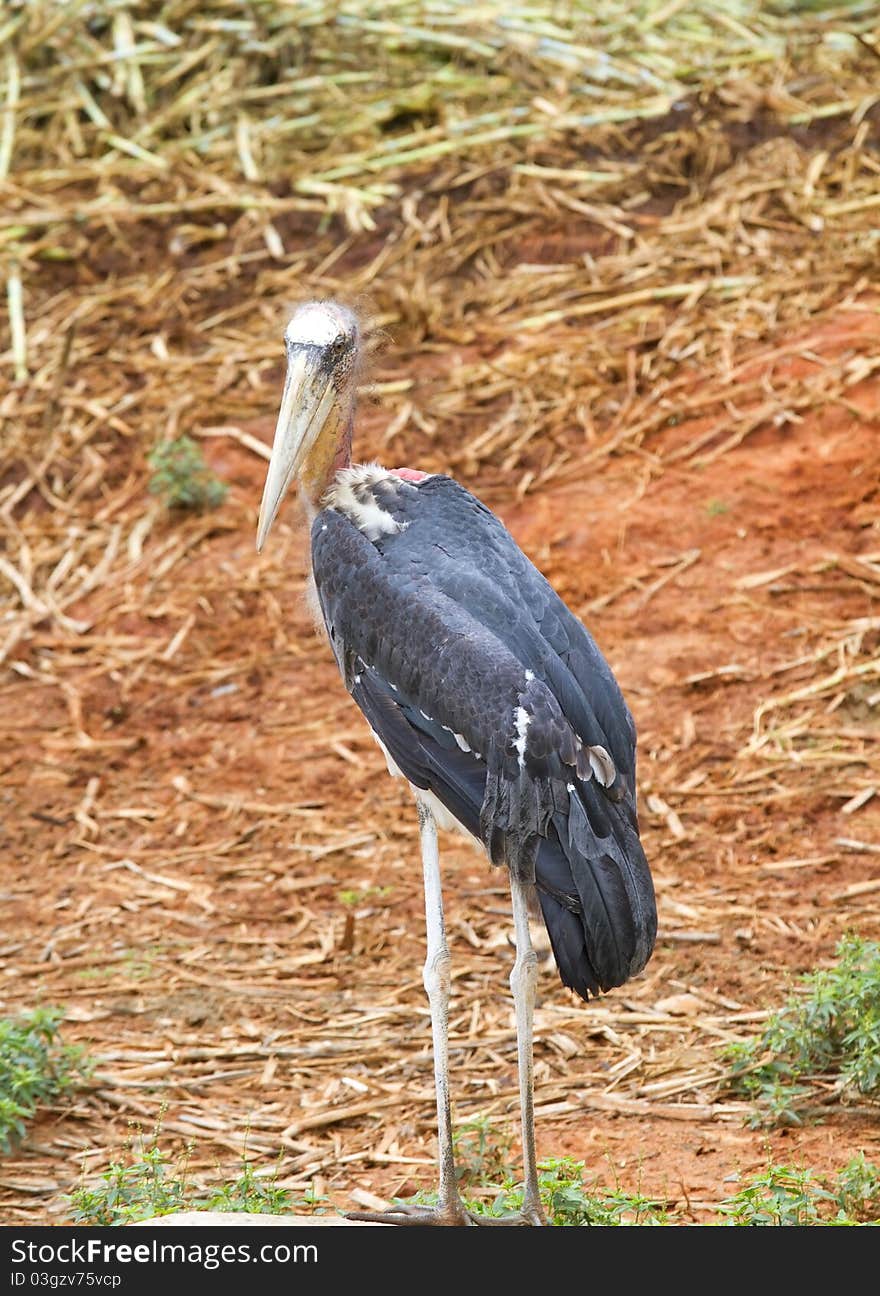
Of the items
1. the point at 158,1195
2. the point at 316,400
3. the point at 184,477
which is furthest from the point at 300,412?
the point at 184,477

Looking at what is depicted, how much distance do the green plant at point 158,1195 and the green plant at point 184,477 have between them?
4.39 m

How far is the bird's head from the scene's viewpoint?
16.7 feet

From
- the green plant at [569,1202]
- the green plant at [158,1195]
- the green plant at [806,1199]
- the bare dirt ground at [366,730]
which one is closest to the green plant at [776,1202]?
the green plant at [806,1199]

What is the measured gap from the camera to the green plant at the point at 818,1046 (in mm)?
4855

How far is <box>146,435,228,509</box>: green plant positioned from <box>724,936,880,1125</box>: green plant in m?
4.47

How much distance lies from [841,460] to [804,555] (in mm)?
598

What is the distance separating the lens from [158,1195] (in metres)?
4.44

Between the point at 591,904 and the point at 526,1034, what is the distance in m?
0.45

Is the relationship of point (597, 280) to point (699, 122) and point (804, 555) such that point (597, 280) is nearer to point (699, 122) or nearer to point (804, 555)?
point (699, 122)

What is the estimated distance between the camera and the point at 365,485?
4.94 metres

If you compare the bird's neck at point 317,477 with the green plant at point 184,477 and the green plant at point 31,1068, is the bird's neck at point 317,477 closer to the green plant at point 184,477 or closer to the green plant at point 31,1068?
the green plant at point 31,1068

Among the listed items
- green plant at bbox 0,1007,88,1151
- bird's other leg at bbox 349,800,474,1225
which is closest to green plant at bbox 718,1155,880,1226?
bird's other leg at bbox 349,800,474,1225

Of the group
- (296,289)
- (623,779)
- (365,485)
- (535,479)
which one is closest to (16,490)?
(296,289)

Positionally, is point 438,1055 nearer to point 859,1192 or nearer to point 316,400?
point 859,1192
